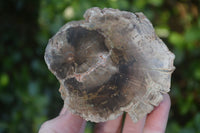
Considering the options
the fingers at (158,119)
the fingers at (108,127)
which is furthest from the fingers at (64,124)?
the fingers at (158,119)

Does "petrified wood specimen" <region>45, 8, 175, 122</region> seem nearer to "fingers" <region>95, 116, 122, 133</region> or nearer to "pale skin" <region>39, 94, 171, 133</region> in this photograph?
"pale skin" <region>39, 94, 171, 133</region>

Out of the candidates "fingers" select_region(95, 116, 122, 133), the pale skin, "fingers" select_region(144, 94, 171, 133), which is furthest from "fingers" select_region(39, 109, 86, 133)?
"fingers" select_region(144, 94, 171, 133)

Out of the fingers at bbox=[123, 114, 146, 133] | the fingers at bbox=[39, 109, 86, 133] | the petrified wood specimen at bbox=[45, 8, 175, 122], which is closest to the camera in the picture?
the petrified wood specimen at bbox=[45, 8, 175, 122]

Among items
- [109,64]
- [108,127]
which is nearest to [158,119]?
[108,127]

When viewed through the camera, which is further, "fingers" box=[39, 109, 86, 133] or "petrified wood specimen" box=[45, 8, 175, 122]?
"fingers" box=[39, 109, 86, 133]

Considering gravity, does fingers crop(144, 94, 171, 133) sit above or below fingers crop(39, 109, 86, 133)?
below

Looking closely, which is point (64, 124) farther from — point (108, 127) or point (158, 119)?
point (158, 119)

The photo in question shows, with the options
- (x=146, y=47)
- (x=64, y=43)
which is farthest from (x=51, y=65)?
(x=146, y=47)
